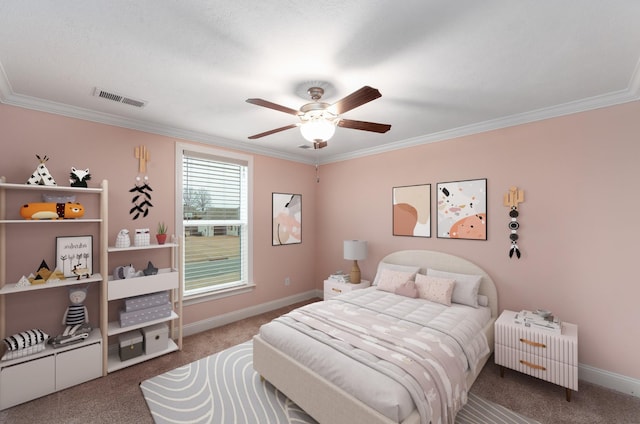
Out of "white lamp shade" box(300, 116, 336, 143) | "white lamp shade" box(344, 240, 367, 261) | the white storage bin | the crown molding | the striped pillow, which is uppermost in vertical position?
the crown molding

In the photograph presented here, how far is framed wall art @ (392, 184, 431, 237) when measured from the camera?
12.5ft

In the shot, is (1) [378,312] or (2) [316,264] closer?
(1) [378,312]

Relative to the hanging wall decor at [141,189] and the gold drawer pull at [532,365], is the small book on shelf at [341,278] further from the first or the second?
the hanging wall decor at [141,189]

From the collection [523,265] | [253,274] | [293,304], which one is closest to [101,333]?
[253,274]

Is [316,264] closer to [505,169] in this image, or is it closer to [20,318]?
[505,169]

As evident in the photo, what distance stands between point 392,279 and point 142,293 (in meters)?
2.90

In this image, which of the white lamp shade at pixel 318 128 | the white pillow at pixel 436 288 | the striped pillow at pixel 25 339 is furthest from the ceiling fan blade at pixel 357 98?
the striped pillow at pixel 25 339

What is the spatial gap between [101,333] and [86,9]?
2.79 m

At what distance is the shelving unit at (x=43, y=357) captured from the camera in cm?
229

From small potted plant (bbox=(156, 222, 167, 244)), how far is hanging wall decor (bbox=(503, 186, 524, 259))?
394cm

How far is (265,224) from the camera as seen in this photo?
450cm

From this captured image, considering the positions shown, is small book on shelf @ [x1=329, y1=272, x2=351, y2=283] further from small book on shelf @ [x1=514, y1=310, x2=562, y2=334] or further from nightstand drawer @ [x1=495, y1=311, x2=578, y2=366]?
small book on shelf @ [x1=514, y1=310, x2=562, y2=334]

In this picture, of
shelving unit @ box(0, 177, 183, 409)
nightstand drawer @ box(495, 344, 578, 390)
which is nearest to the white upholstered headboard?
nightstand drawer @ box(495, 344, 578, 390)

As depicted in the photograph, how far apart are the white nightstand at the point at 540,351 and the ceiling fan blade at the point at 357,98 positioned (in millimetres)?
2485
